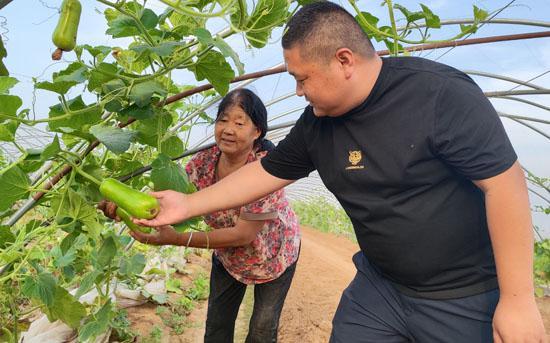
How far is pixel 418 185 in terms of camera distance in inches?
62.9

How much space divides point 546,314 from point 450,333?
4.57m

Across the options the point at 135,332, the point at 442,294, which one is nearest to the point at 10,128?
the point at 442,294

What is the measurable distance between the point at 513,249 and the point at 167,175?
987 millimetres

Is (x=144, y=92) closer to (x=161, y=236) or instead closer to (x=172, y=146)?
(x=172, y=146)

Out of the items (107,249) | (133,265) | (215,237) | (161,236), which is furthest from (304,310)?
(107,249)

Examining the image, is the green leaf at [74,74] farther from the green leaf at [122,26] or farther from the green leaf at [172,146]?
the green leaf at [172,146]

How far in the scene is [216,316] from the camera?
2.73 meters

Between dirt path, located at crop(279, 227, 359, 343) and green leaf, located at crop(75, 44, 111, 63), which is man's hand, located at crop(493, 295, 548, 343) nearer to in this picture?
green leaf, located at crop(75, 44, 111, 63)

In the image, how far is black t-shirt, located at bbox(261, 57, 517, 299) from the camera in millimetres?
1463

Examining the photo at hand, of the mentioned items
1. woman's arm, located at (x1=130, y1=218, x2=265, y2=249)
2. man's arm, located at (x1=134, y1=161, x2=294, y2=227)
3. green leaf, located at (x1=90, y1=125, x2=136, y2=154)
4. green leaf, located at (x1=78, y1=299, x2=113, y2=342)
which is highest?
green leaf, located at (x1=90, y1=125, x2=136, y2=154)

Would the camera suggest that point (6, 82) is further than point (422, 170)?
No

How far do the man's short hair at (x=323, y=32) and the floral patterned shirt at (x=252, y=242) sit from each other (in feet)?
3.18

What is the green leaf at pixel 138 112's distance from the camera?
61.9 inches

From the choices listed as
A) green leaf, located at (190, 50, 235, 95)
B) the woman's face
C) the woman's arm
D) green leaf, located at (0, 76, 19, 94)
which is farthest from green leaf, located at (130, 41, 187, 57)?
the woman's face
